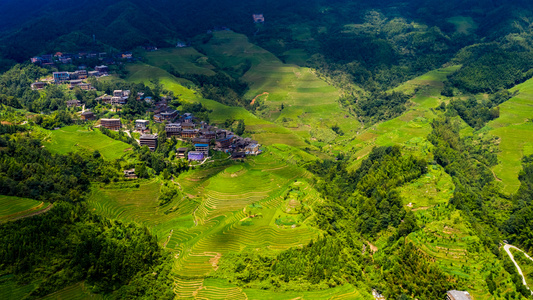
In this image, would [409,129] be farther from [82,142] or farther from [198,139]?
[82,142]

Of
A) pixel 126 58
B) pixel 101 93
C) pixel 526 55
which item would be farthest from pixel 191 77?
pixel 526 55

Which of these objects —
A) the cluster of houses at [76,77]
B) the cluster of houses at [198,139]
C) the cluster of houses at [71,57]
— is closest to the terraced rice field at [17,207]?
the cluster of houses at [198,139]

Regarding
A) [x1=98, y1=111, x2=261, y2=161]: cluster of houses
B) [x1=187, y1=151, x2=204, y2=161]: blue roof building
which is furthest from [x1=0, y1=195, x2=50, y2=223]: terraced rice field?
[x1=98, y1=111, x2=261, y2=161]: cluster of houses

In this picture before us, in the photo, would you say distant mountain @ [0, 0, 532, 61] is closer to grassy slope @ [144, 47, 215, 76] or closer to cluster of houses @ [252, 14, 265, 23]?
cluster of houses @ [252, 14, 265, 23]

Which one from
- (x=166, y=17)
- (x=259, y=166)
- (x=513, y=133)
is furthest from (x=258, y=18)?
(x=259, y=166)

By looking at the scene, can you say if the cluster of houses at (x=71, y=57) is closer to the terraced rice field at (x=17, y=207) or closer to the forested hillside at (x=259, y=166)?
the forested hillside at (x=259, y=166)

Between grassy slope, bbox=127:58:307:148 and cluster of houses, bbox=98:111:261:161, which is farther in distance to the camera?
grassy slope, bbox=127:58:307:148
